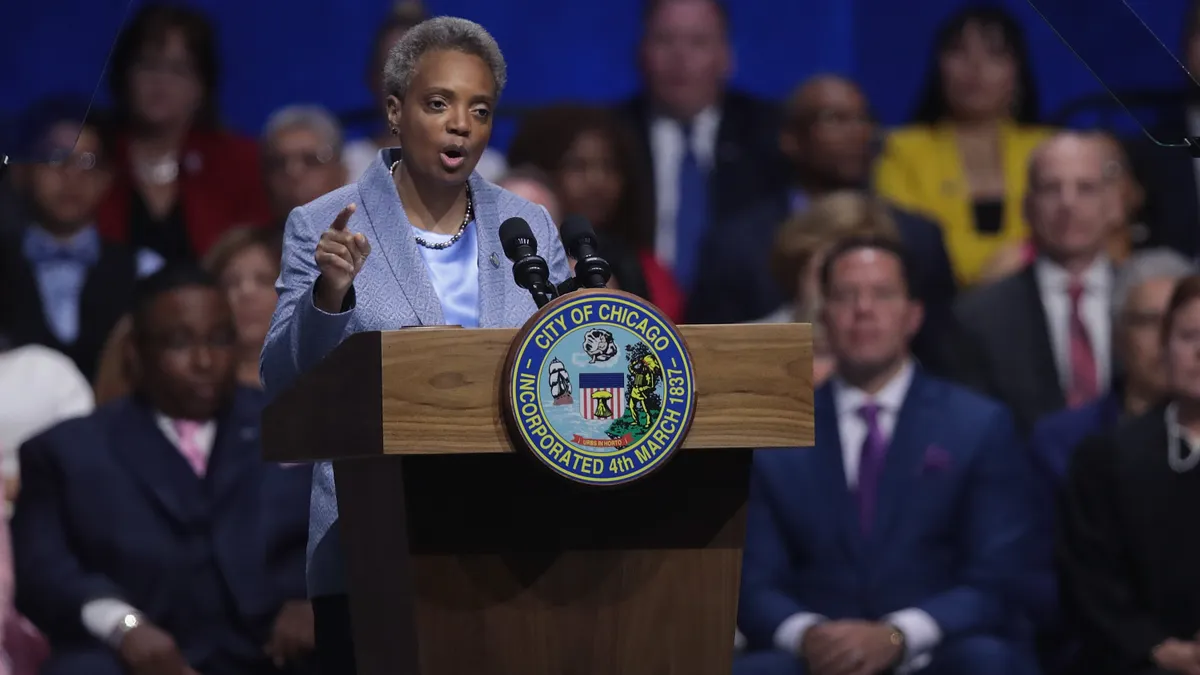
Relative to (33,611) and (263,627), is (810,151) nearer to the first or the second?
(263,627)

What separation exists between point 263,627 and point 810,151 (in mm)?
2168

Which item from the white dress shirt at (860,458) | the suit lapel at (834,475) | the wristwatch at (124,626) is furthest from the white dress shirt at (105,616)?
the suit lapel at (834,475)

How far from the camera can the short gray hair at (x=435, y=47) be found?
2.24 m

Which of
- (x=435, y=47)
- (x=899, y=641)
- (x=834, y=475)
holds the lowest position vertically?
(x=899, y=641)

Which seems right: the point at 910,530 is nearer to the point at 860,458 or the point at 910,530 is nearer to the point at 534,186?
the point at 860,458

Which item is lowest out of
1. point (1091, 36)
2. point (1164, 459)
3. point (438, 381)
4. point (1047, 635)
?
point (1047, 635)

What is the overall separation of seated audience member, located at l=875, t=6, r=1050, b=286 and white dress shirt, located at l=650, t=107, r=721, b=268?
1.74 ft

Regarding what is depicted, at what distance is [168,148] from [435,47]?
10.7 ft

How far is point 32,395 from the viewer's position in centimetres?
456

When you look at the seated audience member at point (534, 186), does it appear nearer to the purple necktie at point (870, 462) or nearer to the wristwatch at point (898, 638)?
the purple necktie at point (870, 462)

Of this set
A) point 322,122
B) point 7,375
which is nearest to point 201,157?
point 322,122

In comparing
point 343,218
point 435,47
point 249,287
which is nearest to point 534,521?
point 343,218

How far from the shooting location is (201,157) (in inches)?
210

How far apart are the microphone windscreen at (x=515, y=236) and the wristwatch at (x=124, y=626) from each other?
2139 millimetres
